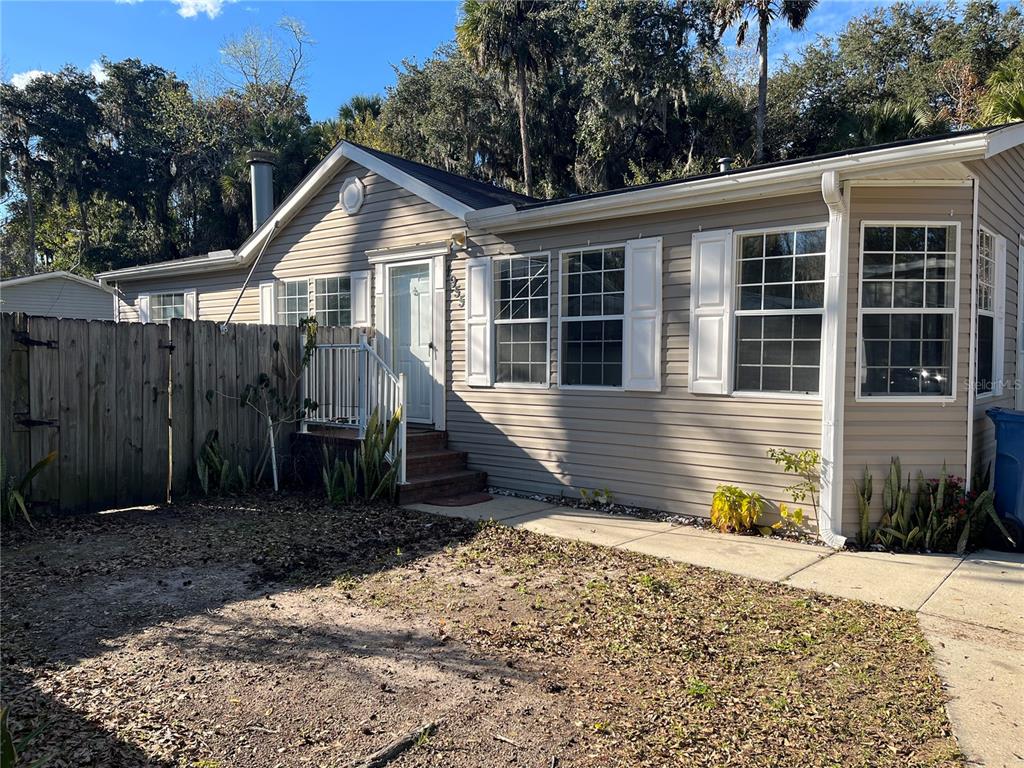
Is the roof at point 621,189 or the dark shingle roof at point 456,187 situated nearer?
the roof at point 621,189

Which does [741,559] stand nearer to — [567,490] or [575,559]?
[575,559]

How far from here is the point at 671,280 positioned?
657 centimetres

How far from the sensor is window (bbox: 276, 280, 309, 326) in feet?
32.9

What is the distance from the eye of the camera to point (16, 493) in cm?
588

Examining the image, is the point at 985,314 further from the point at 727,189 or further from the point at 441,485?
the point at 441,485

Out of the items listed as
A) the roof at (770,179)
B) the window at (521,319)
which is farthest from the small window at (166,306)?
the roof at (770,179)

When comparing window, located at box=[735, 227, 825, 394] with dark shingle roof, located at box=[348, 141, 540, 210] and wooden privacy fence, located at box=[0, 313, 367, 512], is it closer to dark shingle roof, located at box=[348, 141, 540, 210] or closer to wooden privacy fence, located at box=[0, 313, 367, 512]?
dark shingle roof, located at box=[348, 141, 540, 210]

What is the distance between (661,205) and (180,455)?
547 centimetres

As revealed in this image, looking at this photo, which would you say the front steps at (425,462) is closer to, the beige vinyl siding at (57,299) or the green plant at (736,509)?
the green plant at (736,509)

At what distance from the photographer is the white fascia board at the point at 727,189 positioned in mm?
5047

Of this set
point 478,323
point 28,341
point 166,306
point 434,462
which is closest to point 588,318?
point 478,323

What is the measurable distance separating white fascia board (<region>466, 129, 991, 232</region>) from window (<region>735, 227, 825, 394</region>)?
0.40m

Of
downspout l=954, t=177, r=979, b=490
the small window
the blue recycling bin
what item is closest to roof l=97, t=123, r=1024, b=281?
downspout l=954, t=177, r=979, b=490

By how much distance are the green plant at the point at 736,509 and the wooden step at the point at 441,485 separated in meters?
2.81
